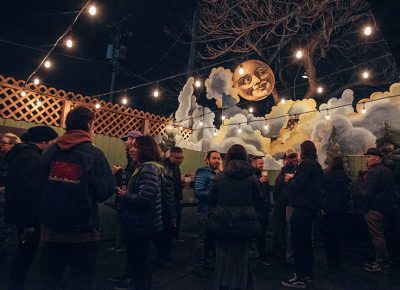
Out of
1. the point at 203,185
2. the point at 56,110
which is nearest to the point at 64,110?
the point at 56,110

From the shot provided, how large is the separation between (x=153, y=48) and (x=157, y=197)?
44.6 feet

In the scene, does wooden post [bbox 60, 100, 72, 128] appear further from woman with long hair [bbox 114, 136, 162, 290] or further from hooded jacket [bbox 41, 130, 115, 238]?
hooded jacket [bbox 41, 130, 115, 238]

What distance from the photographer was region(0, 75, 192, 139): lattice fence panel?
5957mm

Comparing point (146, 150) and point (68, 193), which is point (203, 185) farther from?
point (68, 193)

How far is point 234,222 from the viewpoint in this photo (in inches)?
122

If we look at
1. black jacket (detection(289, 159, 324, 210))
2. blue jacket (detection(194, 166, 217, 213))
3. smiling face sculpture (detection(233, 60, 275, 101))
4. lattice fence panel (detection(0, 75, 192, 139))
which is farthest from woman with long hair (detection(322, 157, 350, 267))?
lattice fence panel (detection(0, 75, 192, 139))

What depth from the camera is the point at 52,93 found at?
6918 mm

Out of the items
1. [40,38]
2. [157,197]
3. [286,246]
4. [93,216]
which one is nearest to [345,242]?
[286,246]

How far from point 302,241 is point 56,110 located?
5574 millimetres

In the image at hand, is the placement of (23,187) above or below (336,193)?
below

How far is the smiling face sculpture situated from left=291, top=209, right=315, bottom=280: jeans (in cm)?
559

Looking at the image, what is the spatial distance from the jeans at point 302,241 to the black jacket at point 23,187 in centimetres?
328

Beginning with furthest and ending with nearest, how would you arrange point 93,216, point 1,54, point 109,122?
point 1,54 → point 109,122 → point 93,216

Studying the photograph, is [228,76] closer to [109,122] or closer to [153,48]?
[153,48]
